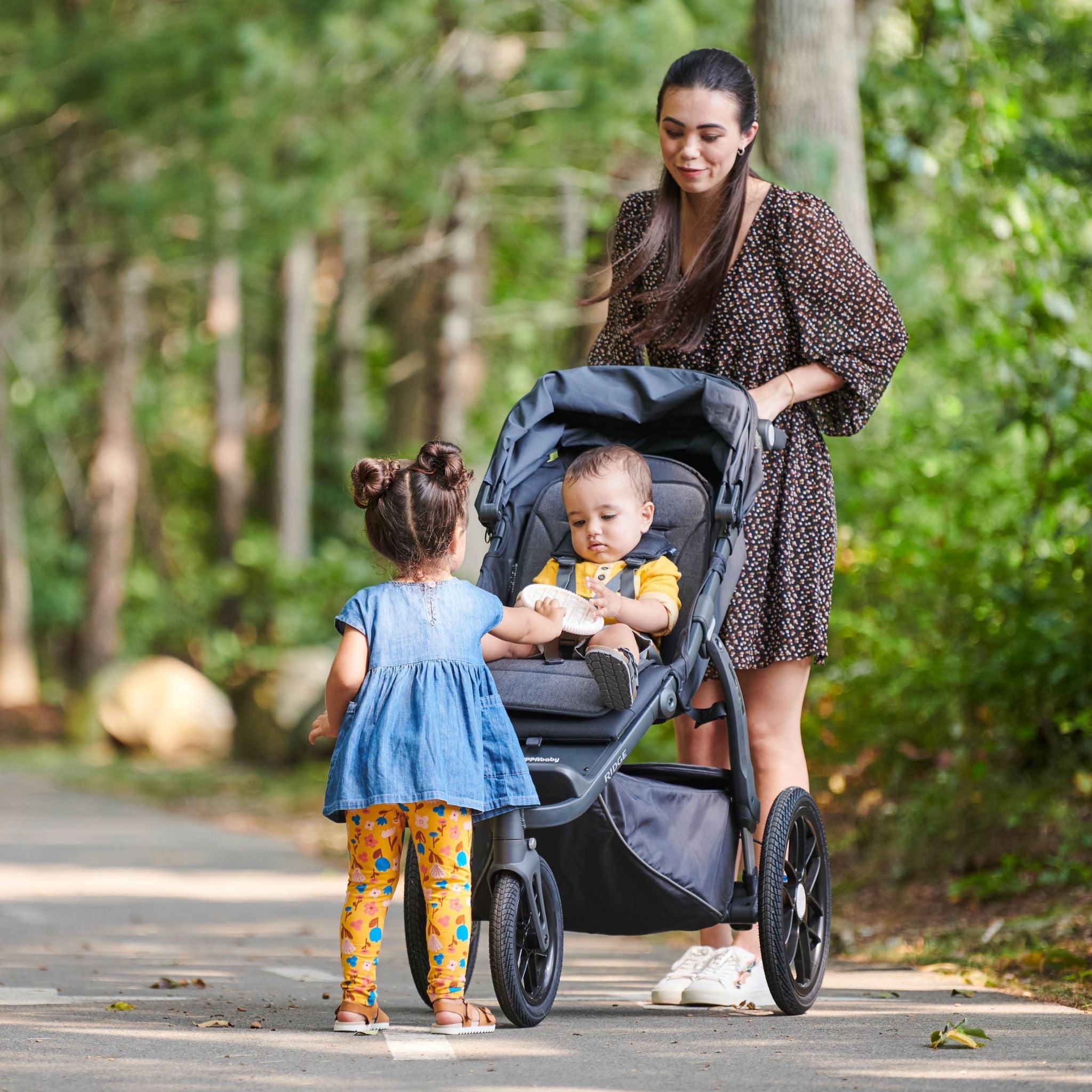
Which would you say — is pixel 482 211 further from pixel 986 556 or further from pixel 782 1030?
pixel 782 1030

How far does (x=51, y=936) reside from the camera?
6320mm

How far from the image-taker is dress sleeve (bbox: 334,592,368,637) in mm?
4031

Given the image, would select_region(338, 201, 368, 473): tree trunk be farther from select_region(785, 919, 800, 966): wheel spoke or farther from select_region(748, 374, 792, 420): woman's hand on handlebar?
select_region(785, 919, 800, 966): wheel spoke

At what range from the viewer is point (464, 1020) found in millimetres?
4012

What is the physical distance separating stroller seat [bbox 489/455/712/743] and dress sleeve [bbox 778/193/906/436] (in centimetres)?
47

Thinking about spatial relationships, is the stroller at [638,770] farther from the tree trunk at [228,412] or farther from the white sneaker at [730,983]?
the tree trunk at [228,412]

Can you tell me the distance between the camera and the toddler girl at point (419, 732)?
3.93m

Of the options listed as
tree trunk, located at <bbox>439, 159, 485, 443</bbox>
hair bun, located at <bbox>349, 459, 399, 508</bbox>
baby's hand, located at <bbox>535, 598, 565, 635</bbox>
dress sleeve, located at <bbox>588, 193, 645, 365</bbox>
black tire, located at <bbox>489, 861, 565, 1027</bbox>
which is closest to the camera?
black tire, located at <bbox>489, 861, 565, 1027</bbox>

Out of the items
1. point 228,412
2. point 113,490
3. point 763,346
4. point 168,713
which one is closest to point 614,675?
point 763,346

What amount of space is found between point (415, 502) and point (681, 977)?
150 centimetres

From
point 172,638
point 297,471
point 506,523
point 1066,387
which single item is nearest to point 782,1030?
point 506,523

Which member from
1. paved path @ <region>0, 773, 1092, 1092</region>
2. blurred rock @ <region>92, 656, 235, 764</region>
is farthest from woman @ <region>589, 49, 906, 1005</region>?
blurred rock @ <region>92, 656, 235, 764</region>

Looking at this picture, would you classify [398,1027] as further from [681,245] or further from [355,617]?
[681,245]

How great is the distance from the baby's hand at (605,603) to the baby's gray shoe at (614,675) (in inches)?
9.2
